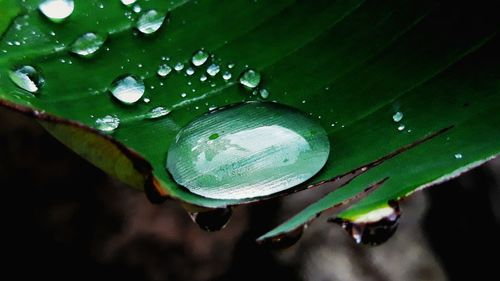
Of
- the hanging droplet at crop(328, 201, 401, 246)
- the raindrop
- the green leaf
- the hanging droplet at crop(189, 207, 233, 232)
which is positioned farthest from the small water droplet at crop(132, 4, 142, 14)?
the hanging droplet at crop(328, 201, 401, 246)

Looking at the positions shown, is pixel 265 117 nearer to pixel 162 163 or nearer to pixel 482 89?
pixel 162 163

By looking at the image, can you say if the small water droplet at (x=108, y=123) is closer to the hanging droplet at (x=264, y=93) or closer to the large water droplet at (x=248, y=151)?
the large water droplet at (x=248, y=151)

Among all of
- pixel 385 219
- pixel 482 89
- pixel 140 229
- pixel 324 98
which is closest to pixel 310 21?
pixel 324 98

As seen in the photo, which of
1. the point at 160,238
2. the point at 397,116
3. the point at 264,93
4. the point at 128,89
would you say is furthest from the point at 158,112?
the point at 160,238

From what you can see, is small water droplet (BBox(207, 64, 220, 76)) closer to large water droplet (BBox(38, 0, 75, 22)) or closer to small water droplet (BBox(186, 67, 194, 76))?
small water droplet (BBox(186, 67, 194, 76))

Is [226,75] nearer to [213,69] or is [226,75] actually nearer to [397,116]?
[213,69]

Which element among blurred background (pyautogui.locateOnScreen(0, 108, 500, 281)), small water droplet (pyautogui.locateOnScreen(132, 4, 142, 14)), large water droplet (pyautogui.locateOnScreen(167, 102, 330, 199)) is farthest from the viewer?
blurred background (pyautogui.locateOnScreen(0, 108, 500, 281))

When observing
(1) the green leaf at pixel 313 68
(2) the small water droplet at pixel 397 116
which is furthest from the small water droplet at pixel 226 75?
(2) the small water droplet at pixel 397 116
